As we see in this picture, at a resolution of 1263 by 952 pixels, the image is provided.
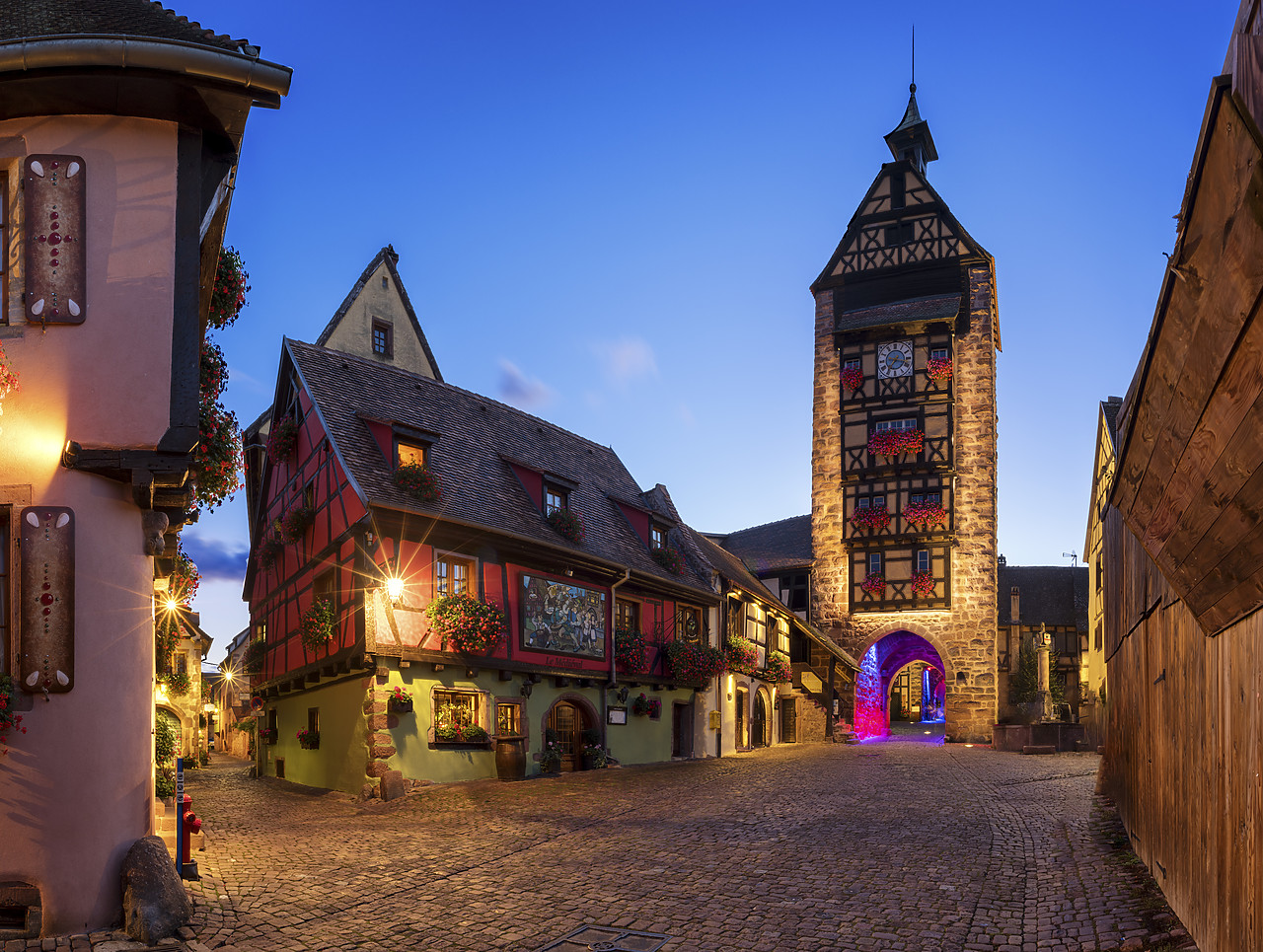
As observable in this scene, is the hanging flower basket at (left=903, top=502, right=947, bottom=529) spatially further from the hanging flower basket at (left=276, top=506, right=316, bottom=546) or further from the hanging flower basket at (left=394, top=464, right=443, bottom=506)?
the hanging flower basket at (left=276, top=506, right=316, bottom=546)

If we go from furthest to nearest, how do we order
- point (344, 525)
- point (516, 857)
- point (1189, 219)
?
point (344, 525), point (516, 857), point (1189, 219)

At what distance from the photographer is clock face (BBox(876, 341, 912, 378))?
35812mm

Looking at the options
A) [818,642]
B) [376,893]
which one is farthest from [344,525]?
[818,642]

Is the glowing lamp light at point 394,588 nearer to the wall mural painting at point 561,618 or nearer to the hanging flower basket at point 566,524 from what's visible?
the wall mural painting at point 561,618

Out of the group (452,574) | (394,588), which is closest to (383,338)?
(452,574)

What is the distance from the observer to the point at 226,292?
10.3 m

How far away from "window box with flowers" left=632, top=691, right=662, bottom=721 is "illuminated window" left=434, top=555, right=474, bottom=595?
6690 mm

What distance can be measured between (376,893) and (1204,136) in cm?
866

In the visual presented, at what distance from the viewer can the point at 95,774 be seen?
741 cm

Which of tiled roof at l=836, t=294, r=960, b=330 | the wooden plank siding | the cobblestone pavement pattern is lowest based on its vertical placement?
the cobblestone pavement pattern

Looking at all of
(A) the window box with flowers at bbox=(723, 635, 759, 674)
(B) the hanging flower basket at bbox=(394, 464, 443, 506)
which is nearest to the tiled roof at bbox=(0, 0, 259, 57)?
(B) the hanging flower basket at bbox=(394, 464, 443, 506)

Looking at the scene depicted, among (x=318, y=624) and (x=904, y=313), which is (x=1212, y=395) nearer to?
(x=318, y=624)

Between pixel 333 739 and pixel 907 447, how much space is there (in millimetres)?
23233

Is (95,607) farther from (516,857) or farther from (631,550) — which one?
(631,550)
